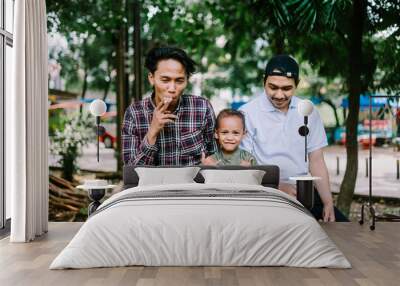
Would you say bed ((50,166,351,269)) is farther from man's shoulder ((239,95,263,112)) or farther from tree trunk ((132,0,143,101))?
tree trunk ((132,0,143,101))

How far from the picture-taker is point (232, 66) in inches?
255

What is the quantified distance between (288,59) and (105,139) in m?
2.08

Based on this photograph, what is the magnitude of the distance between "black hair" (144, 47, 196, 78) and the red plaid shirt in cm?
30

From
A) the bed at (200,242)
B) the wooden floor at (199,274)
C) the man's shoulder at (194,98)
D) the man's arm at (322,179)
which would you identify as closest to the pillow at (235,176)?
the man's arm at (322,179)

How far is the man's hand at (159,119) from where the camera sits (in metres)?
5.89

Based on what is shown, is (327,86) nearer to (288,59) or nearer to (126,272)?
(288,59)

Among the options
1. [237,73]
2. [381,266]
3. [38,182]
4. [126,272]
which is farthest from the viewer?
[237,73]

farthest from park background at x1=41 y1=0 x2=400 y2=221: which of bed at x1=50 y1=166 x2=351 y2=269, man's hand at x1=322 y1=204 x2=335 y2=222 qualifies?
bed at x1=50 y1=166 x2=351 y2=269

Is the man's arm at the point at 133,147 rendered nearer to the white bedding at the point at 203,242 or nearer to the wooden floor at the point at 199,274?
the wooden floor at the point at 199,274

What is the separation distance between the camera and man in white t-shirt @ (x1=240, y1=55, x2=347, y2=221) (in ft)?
19.6

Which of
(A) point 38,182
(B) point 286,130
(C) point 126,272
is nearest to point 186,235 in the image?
(C) point 126,272

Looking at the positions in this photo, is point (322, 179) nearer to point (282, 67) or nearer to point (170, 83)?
point (282, 67)

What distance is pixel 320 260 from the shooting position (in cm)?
390

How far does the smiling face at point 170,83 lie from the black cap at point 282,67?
89cm
